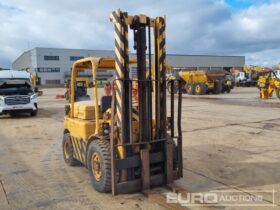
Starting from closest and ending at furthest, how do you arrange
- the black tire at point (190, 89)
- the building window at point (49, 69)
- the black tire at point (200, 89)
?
the black tire at point (200, 89), the black tire at point (190, 89), the building window at point (49, 69)

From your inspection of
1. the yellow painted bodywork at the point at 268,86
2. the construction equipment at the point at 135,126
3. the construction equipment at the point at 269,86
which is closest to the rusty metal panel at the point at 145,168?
the construction equipment at the point at 135,126

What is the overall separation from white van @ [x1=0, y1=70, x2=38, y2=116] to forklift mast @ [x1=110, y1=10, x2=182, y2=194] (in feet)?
41.1

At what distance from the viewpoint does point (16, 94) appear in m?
16.9

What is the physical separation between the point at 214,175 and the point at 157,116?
5.77 ft

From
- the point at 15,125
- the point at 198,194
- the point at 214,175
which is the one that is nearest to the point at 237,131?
the point at 214,175

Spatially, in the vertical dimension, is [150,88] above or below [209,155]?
above

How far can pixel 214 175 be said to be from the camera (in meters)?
6.32

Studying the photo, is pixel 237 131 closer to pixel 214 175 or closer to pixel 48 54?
pixel 214 175

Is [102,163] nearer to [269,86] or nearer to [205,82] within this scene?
[269,86]

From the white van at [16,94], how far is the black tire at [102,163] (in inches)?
479

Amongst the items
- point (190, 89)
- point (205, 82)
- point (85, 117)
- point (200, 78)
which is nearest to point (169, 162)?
point (85, 117)

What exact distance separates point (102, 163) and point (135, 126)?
76cm

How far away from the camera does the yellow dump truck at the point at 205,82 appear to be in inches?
1291

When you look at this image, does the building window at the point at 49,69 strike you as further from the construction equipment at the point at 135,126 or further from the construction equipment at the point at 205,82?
the construction equipment at the point at 135,126
